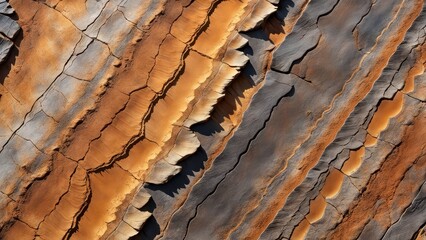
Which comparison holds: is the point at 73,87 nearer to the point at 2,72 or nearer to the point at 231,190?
the point at 2,72

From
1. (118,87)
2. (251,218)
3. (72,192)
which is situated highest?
(118,87)

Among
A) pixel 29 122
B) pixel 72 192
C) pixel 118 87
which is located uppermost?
pixel 118 87

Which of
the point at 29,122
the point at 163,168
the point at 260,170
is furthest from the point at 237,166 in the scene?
the point at 29,122

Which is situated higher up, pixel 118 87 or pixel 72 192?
pixel 118 87

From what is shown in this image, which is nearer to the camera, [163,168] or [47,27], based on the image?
[163,168]

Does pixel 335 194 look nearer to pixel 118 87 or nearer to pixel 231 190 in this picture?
pixel 231 190

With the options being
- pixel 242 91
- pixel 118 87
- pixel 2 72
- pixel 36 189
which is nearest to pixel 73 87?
pixel 118 87
